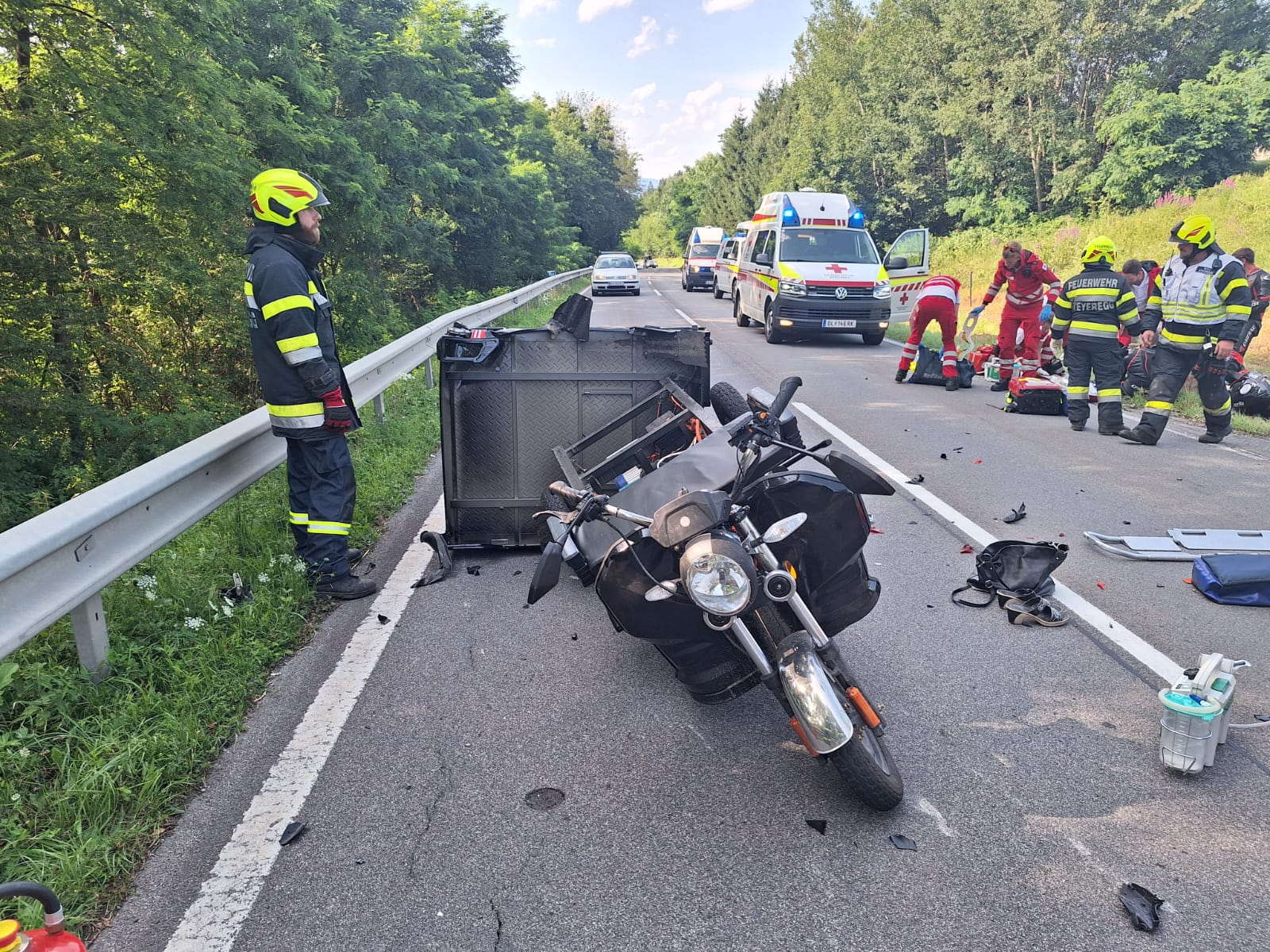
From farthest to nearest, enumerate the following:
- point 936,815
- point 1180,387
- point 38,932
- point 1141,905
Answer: point 1180,387 < point 936,815 < point 1141,905 < point 38,932

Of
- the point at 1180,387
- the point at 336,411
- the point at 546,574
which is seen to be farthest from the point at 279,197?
the point at 1180,387

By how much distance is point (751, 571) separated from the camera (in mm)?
2695

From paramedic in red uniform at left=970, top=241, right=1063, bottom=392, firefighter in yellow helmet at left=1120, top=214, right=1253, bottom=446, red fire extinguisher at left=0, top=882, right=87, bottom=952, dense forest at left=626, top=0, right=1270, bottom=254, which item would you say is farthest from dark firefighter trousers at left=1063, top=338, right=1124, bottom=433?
dense forest at left=626, top=0, right=1270, bottom=254

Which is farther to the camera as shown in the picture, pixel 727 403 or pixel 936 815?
pixel 727 403

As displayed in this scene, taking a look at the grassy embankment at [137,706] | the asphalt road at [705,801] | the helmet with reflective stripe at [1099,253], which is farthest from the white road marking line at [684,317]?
the asphalt road at [705,801]

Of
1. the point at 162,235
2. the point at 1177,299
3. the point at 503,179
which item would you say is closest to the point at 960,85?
→ the point at 503,179

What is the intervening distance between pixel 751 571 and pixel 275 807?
1793mm

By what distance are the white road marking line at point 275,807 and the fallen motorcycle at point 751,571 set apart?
110cm

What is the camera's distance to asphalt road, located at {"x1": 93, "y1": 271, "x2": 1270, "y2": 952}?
2.48m

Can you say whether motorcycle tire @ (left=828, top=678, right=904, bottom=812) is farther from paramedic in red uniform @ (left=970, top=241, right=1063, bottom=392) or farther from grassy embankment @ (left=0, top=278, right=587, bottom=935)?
paramedic in red uniform @ (left=970, top=241, right=1063, bottom=392)

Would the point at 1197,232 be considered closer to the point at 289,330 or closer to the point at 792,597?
the point at 792,597

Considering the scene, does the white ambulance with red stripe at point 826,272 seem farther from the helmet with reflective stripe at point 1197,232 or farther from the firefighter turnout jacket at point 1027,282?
the helmet with reflective stripe at point 1197,232

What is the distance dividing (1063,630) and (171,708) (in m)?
4.03

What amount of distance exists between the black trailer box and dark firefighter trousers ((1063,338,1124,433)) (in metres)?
5.46
